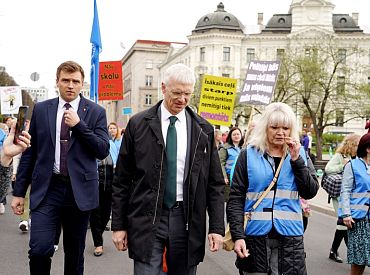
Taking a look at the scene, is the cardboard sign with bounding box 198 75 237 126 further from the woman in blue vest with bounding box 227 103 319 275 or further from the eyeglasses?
the eyeglasses

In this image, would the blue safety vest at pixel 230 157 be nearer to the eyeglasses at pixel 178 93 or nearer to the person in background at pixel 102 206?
the person in background at pixel 102 206

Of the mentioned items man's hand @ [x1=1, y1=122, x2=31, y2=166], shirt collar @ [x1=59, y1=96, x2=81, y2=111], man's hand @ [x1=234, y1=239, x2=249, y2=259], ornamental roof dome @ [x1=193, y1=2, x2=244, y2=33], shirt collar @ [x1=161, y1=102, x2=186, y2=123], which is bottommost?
man's hand @ [x1=234, y1=239, x2=249, y2=259]

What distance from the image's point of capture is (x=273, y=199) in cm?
386

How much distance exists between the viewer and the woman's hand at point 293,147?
3.76 m

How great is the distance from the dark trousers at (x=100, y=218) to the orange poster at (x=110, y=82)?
606 centimetres

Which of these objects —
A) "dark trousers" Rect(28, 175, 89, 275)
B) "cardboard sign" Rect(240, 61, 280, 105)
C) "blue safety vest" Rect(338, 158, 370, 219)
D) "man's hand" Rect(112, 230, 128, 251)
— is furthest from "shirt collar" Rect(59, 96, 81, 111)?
"cardboard sign" Rect(240, 61, 280, 105)

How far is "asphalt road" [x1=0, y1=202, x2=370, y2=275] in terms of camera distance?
22.4 feet

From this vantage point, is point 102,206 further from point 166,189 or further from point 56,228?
point 166,189

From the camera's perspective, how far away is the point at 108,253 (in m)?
7.88

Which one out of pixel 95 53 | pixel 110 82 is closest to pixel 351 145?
pixel 95 53

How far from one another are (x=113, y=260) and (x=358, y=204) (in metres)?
3.33

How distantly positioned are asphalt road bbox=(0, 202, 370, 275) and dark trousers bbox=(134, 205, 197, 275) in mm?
3082

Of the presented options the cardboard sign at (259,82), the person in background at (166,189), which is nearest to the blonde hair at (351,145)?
the person in background at (166,189)

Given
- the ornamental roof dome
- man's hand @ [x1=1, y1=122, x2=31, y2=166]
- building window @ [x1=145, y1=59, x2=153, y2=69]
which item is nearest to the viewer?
man's hand @ [x1=1, y1=122, x2=31, y2=166]
